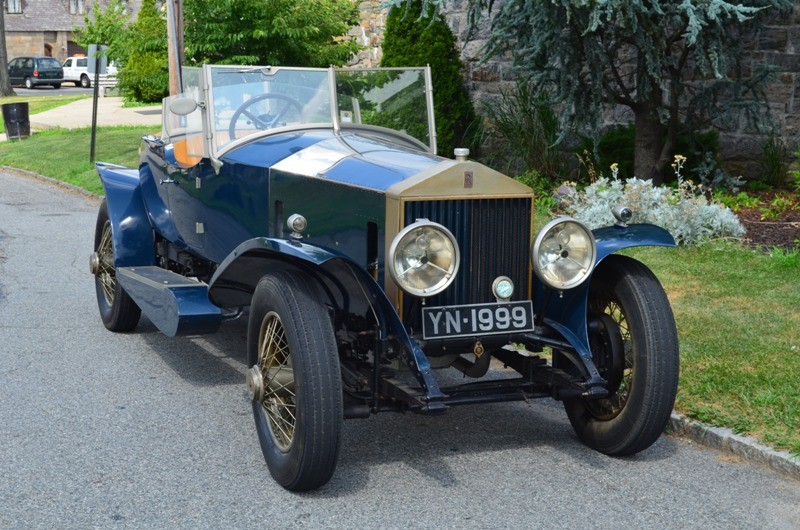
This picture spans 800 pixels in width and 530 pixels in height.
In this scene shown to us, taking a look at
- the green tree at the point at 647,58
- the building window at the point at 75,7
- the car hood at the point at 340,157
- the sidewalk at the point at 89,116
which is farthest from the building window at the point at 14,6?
the car hood at the point at 340,157

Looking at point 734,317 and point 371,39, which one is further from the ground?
point 371,39

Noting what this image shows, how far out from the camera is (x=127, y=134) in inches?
827

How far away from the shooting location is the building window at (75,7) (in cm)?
6500

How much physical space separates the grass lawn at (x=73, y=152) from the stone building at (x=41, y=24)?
44410mm

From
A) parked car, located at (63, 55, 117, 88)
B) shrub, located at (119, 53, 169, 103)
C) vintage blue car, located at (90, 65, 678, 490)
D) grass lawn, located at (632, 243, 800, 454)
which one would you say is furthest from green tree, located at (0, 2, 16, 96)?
vintage blue car, located at (90, 65, 678, 490)

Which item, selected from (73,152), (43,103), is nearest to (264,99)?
(73,152)

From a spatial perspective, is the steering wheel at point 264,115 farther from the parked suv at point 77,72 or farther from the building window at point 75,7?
the building window at point 75,7

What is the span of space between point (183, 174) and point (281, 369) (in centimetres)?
235

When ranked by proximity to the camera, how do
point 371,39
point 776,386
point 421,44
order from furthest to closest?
point 371,39
point 421,44
point 776,386

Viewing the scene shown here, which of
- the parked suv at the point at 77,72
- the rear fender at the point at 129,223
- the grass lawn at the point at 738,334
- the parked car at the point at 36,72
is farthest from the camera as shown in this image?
the parked suv at the point at 77,72

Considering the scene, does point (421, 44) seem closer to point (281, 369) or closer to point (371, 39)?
point (371, 39)

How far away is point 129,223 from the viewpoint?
6973 mm

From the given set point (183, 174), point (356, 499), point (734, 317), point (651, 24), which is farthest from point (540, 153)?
point (356, 499)

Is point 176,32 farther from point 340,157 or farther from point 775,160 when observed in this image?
point 340,157
